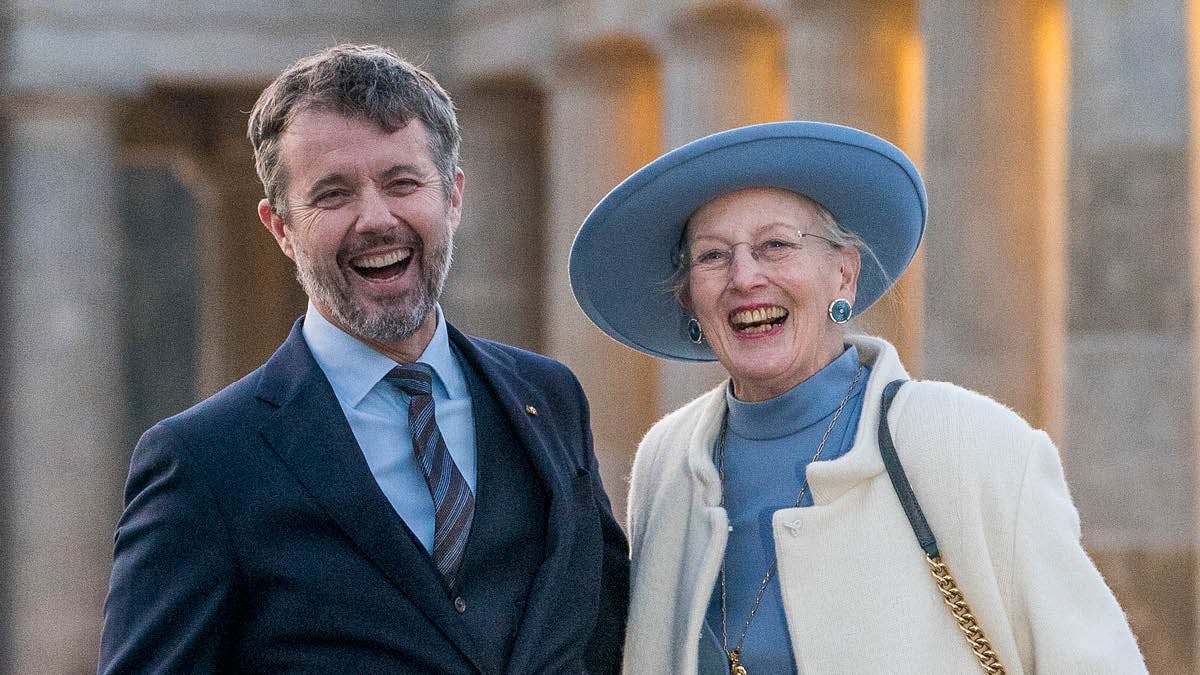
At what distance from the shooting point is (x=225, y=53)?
1520cm

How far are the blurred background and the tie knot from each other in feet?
17.4

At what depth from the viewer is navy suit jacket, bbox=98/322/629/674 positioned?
3207 millimetres

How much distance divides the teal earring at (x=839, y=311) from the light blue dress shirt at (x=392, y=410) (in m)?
0.88

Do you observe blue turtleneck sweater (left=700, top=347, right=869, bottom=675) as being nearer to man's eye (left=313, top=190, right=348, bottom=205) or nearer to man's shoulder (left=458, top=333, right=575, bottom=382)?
man's shoulder (left=458, top=333, right=575, bottom=382)

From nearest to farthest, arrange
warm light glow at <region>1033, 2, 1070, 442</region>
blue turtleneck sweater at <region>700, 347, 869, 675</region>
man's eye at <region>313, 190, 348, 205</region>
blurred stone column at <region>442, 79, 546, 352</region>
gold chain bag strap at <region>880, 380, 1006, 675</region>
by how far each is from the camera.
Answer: gold chain bag strap at <region>880, 380, 1006, 675</region> < man's eye at <region>313, 190, 348, 205</region> < blue turtleneck sweater at <region>700, 347, 869, 675</region> < warm light glow at <region>1033, 2, 1070, 442</region> < blurred stone column at <region>442, 79, 546, 352</region>

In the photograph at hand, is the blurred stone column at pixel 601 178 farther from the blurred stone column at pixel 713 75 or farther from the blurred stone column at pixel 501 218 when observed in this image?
the blurred stone column at pixel 713 75

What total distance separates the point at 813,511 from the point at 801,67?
309 inches

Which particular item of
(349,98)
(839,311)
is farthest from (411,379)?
(839,311)

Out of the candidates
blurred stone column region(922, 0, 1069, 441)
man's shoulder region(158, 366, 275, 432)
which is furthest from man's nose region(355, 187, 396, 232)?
blurred stone column region(922, 0, 1069, 441)

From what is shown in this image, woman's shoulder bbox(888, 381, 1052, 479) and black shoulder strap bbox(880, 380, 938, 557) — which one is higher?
woman's shoulder bbox(888, 381, 1052, 479)

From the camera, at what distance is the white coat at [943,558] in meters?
3.41

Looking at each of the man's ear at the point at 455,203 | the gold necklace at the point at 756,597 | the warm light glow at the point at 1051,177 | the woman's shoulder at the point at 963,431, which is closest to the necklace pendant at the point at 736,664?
the gold necklace at the point at 756,597

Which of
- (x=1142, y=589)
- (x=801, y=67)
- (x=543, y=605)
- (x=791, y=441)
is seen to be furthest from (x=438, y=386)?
(x=801, y=67)

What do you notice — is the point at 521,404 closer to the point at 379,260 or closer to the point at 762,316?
the point at 379,260
